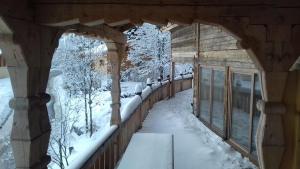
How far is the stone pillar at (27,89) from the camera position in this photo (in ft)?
10.8

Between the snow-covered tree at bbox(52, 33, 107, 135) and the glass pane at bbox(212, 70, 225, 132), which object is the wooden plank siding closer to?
the glass pane at bbox(212, 70, 225, 132)

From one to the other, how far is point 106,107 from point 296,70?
21.7 m

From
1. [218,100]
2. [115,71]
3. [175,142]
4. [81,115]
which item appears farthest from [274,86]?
[81,115]

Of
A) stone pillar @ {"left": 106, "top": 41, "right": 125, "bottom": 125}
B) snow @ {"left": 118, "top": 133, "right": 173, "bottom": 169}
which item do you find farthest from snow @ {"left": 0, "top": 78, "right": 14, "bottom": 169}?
snow @ {"left": 118, "top": 133, "right": 173, "bottom": 169}

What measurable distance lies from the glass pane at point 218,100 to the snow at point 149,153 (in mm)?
2994

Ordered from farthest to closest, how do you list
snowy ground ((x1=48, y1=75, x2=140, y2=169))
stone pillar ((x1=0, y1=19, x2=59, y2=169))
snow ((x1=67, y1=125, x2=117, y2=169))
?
snowy ground ((x1=48, y1=75, x2=140, y2=169)) < snow ((x1=67, y1=125, x2=117, y2=169)) < stone pillar ((x1=0, y1=19, x2=59, y2=169))

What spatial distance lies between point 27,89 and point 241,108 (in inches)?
249

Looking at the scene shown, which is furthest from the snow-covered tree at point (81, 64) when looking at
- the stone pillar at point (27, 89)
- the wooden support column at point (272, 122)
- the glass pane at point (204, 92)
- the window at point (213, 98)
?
the wooden support column at point (272, 122)

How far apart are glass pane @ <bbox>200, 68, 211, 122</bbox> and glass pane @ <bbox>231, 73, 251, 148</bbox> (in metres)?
2.70

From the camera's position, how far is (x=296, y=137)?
160 inches

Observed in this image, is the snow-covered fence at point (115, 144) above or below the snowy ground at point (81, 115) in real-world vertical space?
above

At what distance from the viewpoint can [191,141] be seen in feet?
32.8

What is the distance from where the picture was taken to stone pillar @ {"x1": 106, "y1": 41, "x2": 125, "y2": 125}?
7.56m

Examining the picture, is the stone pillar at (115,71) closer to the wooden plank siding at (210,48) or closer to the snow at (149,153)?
the snow at (149,153)
